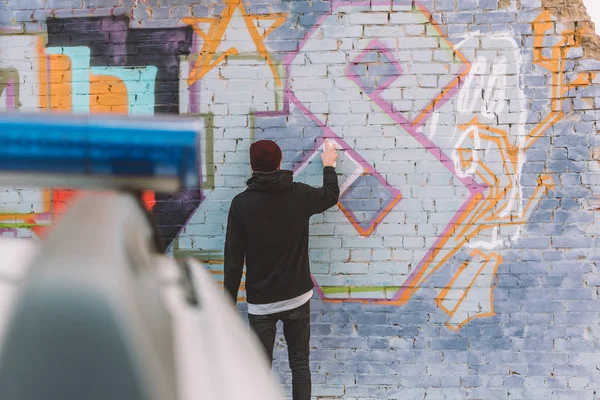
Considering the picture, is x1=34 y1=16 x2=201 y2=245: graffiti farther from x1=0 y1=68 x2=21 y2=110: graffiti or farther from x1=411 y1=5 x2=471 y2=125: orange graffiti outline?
x1=411 y1=5 x2=471 y2=125: orange graffiti outline

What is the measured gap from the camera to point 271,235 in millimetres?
2822

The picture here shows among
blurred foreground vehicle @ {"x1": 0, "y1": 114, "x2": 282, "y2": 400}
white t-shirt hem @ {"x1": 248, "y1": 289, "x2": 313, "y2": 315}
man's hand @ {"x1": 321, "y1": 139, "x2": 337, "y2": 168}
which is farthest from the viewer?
man's hand @ {"x1": 321, "y1": 139, "x2": 337, "y2": 168}

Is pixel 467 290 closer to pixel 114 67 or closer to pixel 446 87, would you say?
pixel 446 87

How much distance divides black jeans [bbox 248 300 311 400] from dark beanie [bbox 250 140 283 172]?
80 centimetres

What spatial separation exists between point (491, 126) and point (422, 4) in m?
0.86

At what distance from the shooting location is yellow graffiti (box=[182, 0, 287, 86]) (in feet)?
10.7

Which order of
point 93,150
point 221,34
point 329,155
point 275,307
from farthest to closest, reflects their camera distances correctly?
point 221,34
point 329,155
point 275,307
point 93,150

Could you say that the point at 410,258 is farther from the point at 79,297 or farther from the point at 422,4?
the point at 79,297

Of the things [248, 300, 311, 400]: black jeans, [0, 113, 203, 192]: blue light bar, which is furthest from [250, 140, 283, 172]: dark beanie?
[0, 113, 203, 192]: blue light bar

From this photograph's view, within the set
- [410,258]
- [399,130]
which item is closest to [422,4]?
[399,130]

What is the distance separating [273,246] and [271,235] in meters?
0.06

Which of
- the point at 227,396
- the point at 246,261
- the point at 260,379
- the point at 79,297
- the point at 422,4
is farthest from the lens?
the point at 422,4

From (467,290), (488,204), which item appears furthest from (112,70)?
(467,290)

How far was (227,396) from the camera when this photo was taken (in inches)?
31.1
